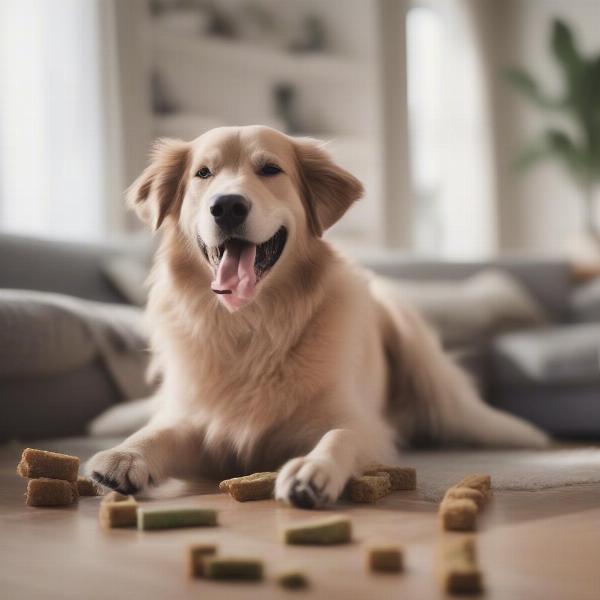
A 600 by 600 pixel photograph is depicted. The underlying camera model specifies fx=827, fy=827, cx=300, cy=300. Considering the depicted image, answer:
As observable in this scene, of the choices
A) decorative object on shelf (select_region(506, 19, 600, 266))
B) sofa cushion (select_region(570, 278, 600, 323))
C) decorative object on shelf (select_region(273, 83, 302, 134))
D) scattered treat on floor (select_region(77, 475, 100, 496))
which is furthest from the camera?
decorative object on shelf (select_region(506, 19, 600, 266))

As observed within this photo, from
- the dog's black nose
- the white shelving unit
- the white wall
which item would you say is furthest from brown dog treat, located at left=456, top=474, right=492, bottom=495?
the white wall

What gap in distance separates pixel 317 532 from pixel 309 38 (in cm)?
591

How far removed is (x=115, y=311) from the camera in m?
3.21

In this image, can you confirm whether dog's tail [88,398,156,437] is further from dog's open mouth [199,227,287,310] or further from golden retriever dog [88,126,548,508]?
dog's open mouth [199,227,287,310]

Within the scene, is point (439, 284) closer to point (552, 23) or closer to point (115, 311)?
point (115, 311)

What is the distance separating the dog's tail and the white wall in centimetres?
589

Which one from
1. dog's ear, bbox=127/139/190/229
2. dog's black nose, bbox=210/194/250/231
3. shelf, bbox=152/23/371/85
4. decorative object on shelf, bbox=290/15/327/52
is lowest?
dog's black nose, bbox=210/194/250/231

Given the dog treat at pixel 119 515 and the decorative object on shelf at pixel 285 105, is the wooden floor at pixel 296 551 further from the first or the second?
the decorative object on shelf at pixel 285 105

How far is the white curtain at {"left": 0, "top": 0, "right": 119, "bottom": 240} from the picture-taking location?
489 centimetres

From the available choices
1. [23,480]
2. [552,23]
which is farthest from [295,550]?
[552,23]

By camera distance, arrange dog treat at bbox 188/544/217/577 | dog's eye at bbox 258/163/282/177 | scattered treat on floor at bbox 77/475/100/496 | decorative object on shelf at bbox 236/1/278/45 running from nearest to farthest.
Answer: dog treat at bbox 188/544/217/577 → scattered treat on floor at bbox 77/475/100/496 → dog's eye at bbox 258/163/282/177 → decorative object on shelf at bbox 236/1/278/45

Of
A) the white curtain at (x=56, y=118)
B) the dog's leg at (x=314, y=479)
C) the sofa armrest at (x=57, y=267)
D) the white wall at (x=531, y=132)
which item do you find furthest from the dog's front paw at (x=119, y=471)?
the white wall at (x=531, y=132)

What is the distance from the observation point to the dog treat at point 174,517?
150cm

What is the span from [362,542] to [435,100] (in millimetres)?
7153
